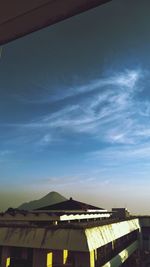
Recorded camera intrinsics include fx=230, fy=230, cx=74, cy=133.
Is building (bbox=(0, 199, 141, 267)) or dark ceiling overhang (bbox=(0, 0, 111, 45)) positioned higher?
dark ceiling overhang (bbox=(0, 0, 111, 45))

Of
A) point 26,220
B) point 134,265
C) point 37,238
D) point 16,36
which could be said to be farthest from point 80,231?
point 16,36

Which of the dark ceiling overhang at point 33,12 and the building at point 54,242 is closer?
the dark ceiling overhang at point 33,12

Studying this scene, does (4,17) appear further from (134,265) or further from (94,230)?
(134,265)

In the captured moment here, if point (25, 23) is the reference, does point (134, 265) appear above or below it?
below

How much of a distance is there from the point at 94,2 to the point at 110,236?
2877 cm

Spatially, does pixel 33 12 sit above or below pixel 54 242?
above

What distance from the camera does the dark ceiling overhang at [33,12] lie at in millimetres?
2240

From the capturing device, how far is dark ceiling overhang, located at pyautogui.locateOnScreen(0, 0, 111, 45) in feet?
7.35

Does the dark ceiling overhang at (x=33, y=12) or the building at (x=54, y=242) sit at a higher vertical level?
the dark ceiling overhang at (x=33, y=12)

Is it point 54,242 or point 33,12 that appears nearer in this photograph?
point 33,12

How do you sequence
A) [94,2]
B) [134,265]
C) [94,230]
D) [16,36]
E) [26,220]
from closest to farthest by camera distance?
[94,2] → [16,36] → [94,230] → [26,220] → [134,265]

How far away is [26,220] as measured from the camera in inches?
1270

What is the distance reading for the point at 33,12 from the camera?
238 centimetres

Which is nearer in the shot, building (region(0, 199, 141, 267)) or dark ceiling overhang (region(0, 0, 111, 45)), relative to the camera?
dark ceiling overhang (region(0, 0, 111, 45))
